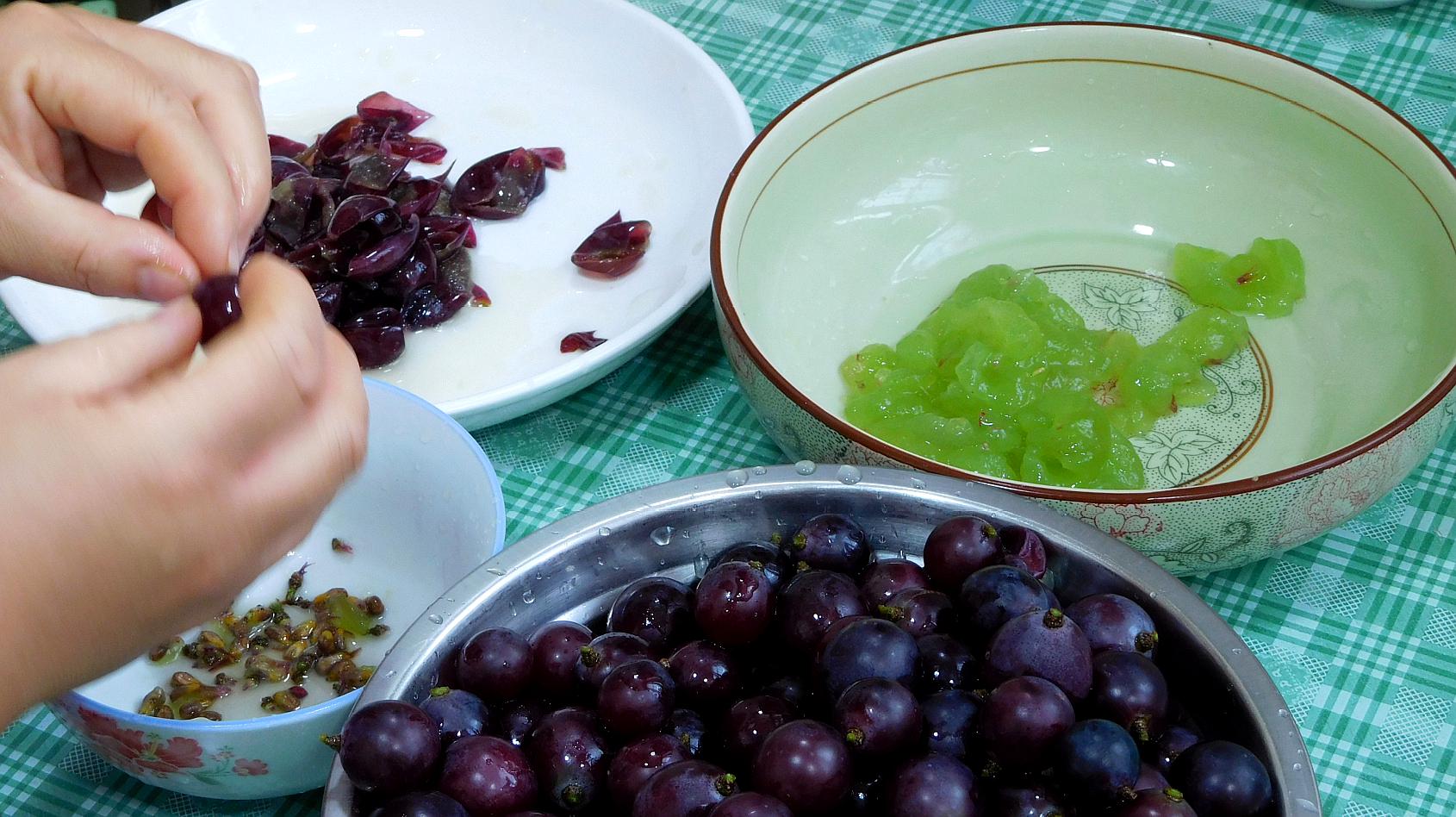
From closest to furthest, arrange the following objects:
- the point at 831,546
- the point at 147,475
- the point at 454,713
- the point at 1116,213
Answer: the point at 147,475 < the point at 454,713 < the point at 831,546 < the point at 1116,213

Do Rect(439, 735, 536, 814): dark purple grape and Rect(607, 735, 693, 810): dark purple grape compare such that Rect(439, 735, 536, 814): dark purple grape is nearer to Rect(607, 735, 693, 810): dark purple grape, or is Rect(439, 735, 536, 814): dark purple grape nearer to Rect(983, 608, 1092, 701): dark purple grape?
Rect(607, 735, 693, 810): dark purple grape

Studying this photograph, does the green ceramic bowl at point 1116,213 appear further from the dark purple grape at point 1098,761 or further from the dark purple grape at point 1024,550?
the dark purple grape at point 1098,761

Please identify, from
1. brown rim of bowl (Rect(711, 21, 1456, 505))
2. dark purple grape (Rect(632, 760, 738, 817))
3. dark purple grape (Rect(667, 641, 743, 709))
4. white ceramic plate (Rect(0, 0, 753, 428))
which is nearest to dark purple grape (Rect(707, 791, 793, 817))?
dark purple grape (Rect(632, 760, 738, 817))

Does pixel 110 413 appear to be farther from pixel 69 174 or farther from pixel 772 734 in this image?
pixel 69 174

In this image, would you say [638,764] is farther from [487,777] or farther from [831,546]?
[831,546]

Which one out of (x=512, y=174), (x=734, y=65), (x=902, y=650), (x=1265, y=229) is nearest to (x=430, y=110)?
(x=512, y=174)

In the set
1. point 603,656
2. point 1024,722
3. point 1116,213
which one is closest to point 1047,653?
point 1024,722
